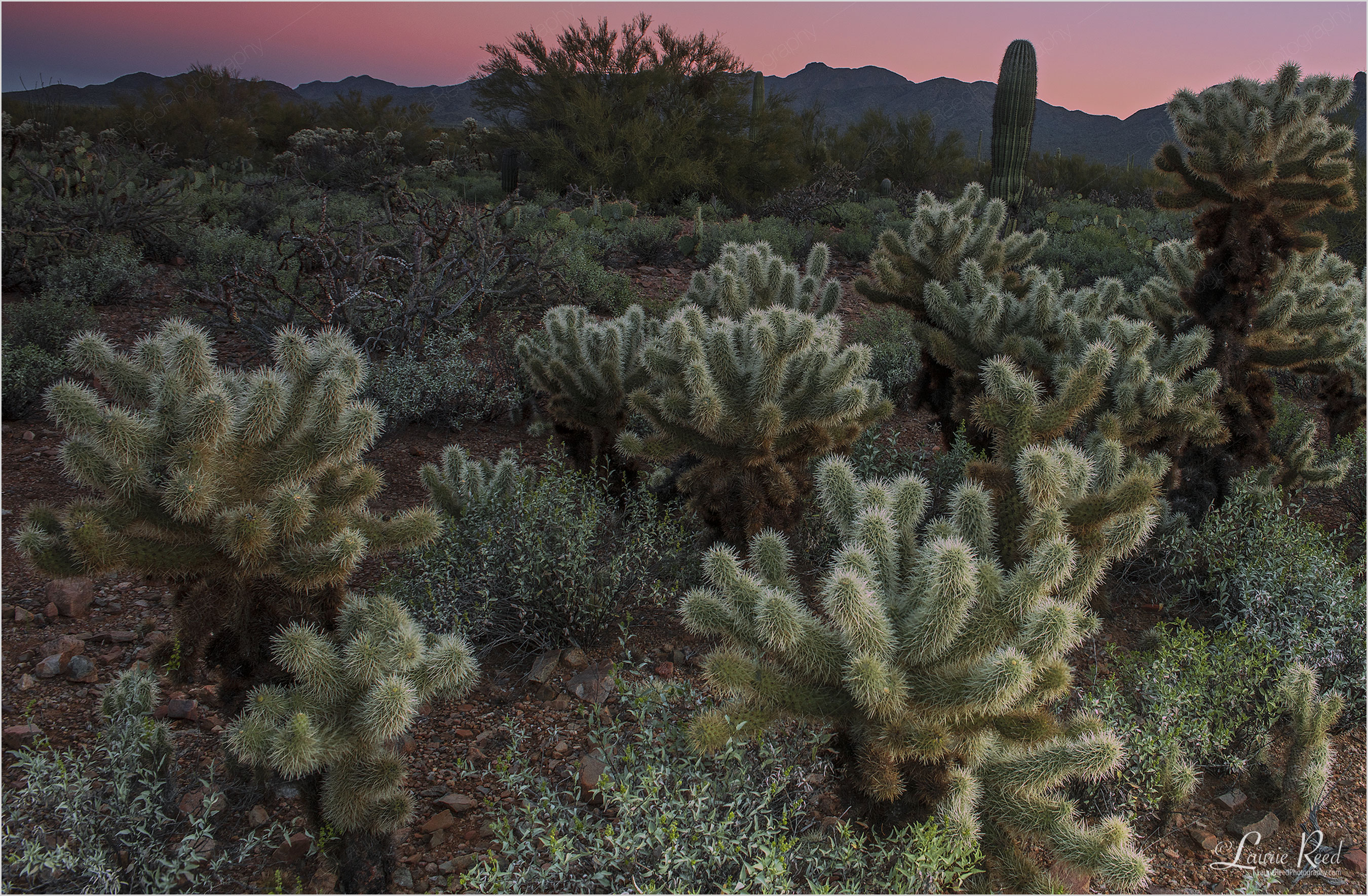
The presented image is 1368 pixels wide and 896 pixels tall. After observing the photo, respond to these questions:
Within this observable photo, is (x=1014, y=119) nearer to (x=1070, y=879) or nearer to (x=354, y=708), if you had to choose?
(x=1070, y=879)

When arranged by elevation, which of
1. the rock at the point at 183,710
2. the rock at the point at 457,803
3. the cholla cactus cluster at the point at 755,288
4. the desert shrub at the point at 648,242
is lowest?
the rock at the point at 457,803

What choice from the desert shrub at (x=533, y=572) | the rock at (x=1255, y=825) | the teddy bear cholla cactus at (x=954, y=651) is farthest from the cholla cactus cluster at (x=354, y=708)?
the rock at (x=1255, y=825)

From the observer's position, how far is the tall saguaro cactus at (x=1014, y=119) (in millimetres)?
13656

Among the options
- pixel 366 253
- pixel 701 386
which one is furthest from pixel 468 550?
pixel 366 253

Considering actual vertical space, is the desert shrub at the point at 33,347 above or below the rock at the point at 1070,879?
above

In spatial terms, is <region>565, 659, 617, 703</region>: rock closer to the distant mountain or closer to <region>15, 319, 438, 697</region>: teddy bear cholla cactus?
<region>15, 319, 438, 697</region>: teddy bear cholla cactus

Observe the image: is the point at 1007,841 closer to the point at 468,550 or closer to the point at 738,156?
the point at 468,550

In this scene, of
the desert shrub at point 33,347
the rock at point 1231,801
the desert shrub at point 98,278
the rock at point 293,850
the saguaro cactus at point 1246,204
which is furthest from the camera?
the desert shrub at point 98,278

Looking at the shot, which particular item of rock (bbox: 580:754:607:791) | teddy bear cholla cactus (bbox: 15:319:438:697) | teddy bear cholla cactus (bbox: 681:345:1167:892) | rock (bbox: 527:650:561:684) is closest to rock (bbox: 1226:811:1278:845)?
teddy bear cholla cactus (bbox: 681:345:1167:892)

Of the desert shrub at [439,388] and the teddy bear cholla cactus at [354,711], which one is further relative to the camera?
the desert shrub at [439,388]

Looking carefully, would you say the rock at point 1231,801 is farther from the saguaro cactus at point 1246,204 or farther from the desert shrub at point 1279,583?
the saguaro cactus at point 1246,204

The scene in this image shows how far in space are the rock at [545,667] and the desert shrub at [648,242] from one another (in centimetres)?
767

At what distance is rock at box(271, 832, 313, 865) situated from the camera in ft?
8.87
